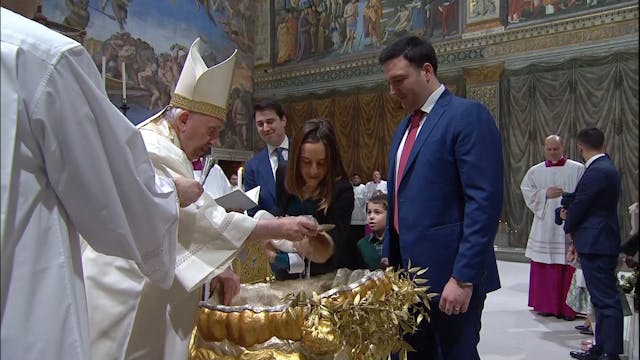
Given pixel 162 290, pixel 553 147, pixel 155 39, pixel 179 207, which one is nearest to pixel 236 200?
pixel 179 207

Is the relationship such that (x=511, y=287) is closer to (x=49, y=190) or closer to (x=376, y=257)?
(x=376, y=257)

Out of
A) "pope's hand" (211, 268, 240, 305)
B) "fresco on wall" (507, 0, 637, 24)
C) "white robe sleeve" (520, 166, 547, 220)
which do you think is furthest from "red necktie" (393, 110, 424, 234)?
"fresco on wall" (507, 0, 637, 24)

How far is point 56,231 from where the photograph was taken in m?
1.38

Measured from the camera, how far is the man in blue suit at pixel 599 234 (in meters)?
4.05

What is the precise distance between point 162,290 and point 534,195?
5069mm

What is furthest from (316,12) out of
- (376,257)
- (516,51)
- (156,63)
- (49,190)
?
(49,190)

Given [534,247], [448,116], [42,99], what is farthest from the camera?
→ [534,247]

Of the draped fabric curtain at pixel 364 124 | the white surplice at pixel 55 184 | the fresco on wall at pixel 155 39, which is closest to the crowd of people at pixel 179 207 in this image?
the white surplice at pixel 55 184

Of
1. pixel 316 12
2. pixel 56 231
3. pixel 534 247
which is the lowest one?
pixel 534 247

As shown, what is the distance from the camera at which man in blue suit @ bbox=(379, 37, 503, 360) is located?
2.13 metres

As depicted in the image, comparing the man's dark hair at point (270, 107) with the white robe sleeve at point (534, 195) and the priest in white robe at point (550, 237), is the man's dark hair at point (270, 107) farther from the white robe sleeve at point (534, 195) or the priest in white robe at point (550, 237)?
the white robe sleeve at point (534, 195)

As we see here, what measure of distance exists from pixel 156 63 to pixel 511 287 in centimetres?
1070

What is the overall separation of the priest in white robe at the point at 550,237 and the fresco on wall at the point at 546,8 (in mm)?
5712

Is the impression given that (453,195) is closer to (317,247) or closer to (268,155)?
(317,247)
